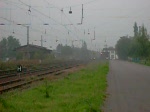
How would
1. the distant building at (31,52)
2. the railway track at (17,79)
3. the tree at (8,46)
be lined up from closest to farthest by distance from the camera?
the railway track at (17,79), the distant building at (31,52), the tree at (8,46)

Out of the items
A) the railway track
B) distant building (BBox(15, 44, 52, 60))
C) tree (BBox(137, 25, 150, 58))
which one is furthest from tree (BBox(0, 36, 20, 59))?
the railway track

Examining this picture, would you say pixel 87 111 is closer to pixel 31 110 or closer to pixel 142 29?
pixel 31 110

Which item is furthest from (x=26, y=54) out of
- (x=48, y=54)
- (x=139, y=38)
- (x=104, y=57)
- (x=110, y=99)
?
(x=104, y=57)

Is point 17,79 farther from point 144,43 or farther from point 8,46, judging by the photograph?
point 8,46

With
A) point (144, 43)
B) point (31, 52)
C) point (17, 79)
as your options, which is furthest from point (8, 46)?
point (17, 79)

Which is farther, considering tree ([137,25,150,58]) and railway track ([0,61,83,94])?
tree ([137,25,150,58])

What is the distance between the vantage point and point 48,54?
9000 centimetres

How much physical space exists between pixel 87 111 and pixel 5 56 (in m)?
80.7

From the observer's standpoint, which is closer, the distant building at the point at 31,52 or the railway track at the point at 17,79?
the railway track at the point at 17,79

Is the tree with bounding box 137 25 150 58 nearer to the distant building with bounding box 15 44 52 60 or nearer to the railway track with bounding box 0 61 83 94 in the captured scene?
the distant building with bounding box 15 44 52 60

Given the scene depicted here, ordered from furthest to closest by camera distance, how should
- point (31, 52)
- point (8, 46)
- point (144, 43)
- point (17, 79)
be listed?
1. point (8, 46)
2. point (144, 43)
3. point (31, 52)
4. point (17, 79)

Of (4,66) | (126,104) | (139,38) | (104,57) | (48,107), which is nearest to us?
(48,107)

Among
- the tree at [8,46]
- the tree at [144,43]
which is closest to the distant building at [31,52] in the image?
the tree at [8,46]

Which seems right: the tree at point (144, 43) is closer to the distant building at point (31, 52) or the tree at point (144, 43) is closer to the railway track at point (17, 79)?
the distant building at point (31, 52)
